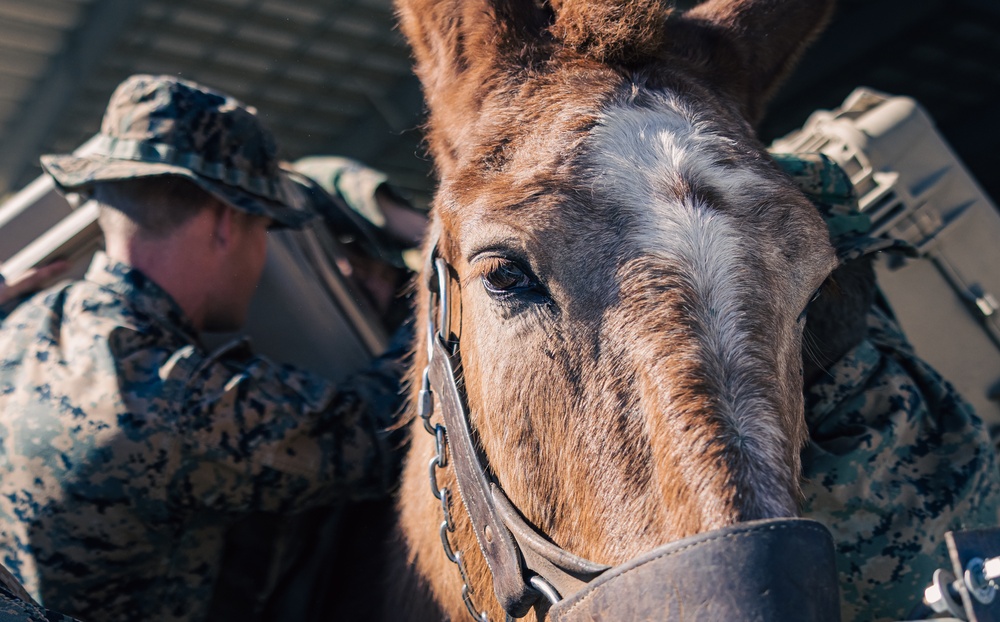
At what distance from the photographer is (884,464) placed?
101 inches

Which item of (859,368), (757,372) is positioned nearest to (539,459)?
(757,372)

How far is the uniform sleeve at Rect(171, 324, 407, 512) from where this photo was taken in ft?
9.32

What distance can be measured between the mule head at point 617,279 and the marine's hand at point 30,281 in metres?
2.14

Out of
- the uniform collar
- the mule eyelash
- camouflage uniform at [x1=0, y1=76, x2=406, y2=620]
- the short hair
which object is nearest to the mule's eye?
the mule eyelash

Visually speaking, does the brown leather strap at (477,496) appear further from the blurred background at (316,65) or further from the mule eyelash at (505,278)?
the blurred background at (316,65)

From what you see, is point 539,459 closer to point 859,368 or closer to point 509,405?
point 509,405

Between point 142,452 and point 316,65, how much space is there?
26.7 ft

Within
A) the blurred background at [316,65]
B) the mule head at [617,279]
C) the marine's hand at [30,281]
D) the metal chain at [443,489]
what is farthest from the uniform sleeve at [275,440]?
the blurred background at [316,65]

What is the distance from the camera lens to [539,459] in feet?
6.32

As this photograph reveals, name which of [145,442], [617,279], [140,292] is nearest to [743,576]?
[617,279]

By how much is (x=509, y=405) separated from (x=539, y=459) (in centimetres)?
13

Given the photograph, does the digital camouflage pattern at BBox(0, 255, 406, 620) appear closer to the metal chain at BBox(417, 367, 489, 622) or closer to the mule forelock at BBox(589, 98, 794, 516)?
the metal chain at BBox(417, 367, 489, 622)

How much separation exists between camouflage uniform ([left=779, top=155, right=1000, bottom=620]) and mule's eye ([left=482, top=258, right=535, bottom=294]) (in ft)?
3.25

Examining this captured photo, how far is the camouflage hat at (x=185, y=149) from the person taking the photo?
3.25m
